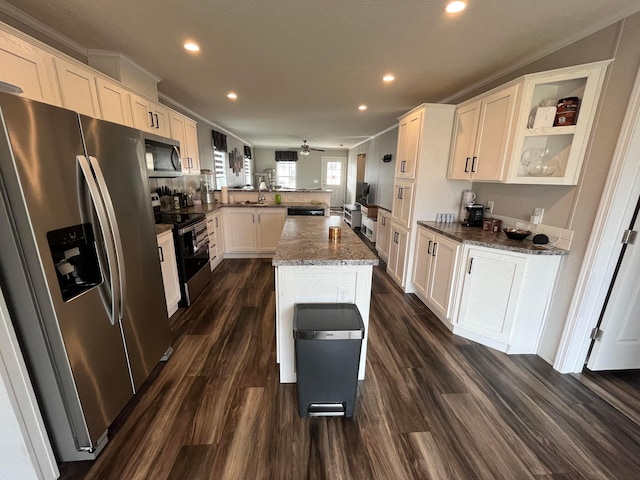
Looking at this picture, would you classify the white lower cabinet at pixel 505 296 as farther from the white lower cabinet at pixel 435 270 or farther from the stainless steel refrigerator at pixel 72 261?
the stainless steel refrigerator at pixel 72 261

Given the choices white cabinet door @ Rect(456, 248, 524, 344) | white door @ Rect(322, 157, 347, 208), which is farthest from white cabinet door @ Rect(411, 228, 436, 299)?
white door @ Rect(322, 157, 347, 208)

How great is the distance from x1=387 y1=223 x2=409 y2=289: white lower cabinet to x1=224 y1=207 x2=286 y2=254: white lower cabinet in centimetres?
193

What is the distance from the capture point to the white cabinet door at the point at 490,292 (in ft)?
7.03

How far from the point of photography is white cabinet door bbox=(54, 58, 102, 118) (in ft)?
5.85

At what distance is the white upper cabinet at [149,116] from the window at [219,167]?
2.73 metres

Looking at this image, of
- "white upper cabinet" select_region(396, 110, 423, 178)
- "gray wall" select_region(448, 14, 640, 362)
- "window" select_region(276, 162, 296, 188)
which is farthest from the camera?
"window" select_region(276, 162, 296, 188)

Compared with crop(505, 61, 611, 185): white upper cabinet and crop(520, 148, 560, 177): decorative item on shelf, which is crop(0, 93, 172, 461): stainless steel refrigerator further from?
crop(520, 148, 560, 177): decorative item on shelf

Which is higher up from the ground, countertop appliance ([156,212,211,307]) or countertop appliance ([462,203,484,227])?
countertop appliance ([462,203,484,227])

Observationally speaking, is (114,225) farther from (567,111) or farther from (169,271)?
(567,111)

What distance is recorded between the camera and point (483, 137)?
8.13 ft

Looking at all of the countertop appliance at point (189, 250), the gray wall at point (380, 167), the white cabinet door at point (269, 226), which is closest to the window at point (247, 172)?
the gray wall at point (380, 167)

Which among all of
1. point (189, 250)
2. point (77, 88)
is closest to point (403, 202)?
→ point (189, 250)

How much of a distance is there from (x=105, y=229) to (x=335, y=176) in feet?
33.0

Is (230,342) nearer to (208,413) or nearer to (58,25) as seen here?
(208,413)
